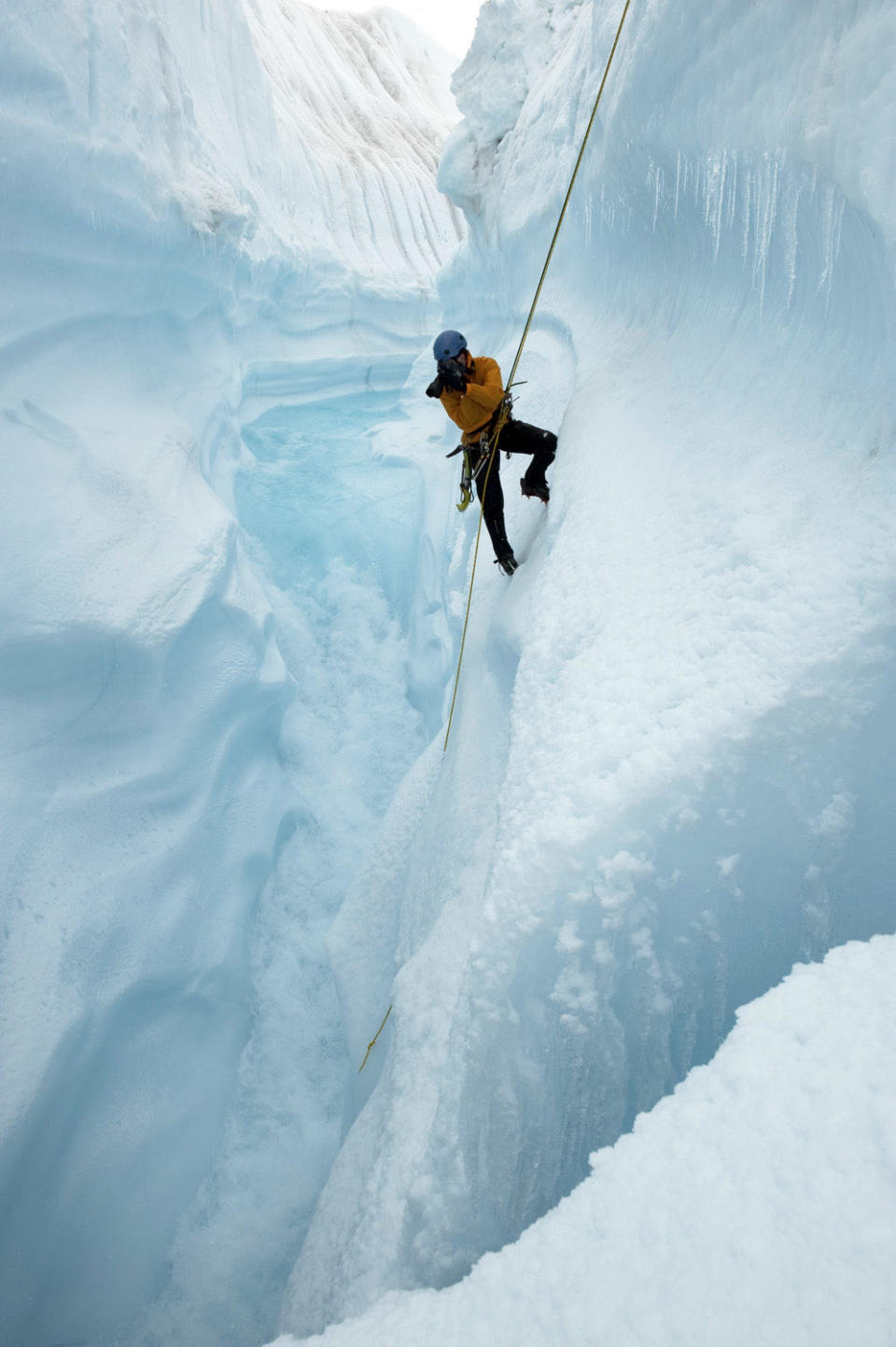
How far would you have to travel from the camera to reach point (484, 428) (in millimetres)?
2846

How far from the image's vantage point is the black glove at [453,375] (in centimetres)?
259

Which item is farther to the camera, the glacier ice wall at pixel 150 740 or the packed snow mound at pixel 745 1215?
the glacier ice wall at pixel 150 740

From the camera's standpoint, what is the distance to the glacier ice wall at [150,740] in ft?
8.23

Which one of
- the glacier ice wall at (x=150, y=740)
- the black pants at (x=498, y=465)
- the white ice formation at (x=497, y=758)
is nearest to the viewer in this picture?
the white ice formation at (x=497, y=758)

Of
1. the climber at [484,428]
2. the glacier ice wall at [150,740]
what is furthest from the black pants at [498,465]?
the glacier ice wall at [150,740]

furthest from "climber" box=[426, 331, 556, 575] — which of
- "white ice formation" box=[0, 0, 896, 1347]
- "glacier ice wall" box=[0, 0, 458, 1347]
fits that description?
"glacier ice wall" box=[0, 0, 458, 1347]

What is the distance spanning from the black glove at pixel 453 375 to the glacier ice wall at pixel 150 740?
5.11 ft

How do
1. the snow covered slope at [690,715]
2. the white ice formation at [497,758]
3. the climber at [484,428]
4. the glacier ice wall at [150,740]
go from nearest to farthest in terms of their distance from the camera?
the white ice formation at [497,758] < the snow covered slope at [690,715] < the glacier ice wall at [150,740] < the climber at [484,428]

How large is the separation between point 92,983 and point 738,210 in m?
3.33

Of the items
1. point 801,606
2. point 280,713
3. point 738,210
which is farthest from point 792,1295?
point 280,713

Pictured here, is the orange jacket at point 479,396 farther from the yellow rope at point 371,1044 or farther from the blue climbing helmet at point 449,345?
the yellow rope at point 371,1044

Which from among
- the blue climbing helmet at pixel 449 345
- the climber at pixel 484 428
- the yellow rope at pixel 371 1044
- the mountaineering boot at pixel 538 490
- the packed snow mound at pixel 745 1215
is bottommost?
the yellow rope at pixel 371 1044

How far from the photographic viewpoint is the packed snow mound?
0.75 metres

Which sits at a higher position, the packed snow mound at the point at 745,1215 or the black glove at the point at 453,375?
the black glove at the point at 453,375
